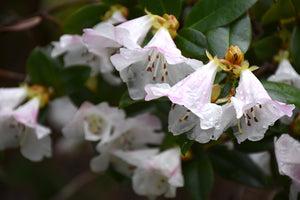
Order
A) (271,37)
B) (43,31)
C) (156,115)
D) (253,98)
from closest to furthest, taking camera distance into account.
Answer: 1. (253,98)
2. (271,37)
3. (156,115)
4. (43,31)

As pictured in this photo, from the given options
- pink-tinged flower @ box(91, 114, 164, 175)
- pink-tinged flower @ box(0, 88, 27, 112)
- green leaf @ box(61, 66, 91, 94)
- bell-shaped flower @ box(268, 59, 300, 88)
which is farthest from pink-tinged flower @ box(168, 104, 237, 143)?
pink-tinged flower @ box(0, 88, 27, 112)

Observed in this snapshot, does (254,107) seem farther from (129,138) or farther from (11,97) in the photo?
(11,97)

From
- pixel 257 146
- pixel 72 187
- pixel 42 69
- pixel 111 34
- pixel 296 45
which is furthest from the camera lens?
pixel 72 187

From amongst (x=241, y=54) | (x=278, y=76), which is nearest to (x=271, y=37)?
(x=278, y=76)

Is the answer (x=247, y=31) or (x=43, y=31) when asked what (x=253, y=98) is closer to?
(x=247, y=31)

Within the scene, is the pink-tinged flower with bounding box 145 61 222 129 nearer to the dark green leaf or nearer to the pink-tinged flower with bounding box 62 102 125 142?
the dark green leaf

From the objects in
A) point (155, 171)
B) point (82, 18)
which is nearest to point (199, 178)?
point (155, 171)
